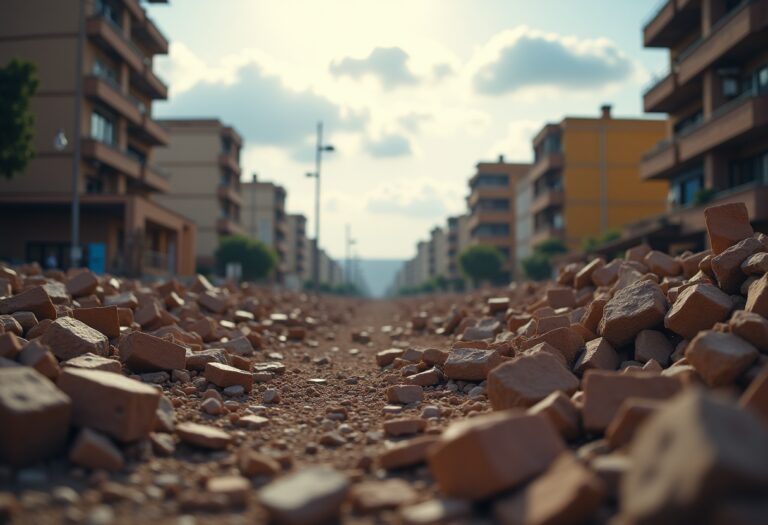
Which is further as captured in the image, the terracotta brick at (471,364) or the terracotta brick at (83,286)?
the terracotta brick at (83,286)

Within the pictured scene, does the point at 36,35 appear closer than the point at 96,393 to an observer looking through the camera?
No

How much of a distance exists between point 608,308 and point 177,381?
368cm

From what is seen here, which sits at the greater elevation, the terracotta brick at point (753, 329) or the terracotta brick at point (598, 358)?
the terracotta brick at point (753, 329)

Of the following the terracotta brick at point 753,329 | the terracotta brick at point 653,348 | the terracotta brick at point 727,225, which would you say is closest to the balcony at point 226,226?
the terracotta brick at point 727,225

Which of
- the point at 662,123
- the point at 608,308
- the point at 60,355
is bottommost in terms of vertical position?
the point at 60,355

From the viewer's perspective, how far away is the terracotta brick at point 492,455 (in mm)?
2393

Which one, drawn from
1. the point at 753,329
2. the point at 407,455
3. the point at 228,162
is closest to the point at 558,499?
the point at 407,455

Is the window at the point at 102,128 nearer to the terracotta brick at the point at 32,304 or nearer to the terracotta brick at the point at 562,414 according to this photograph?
the terracotta brick at the point at 32,304

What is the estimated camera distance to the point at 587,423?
124 inches

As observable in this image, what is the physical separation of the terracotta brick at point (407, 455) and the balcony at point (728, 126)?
63.6ft

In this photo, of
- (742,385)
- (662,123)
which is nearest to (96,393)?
(742,385)

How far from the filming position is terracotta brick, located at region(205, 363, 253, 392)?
5129 millimetres

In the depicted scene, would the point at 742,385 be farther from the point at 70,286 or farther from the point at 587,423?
the point at 70,286

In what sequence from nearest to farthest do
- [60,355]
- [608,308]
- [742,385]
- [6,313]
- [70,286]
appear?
[742,385] → [60,355] → [608,308] → [6,313] → [70,286]
